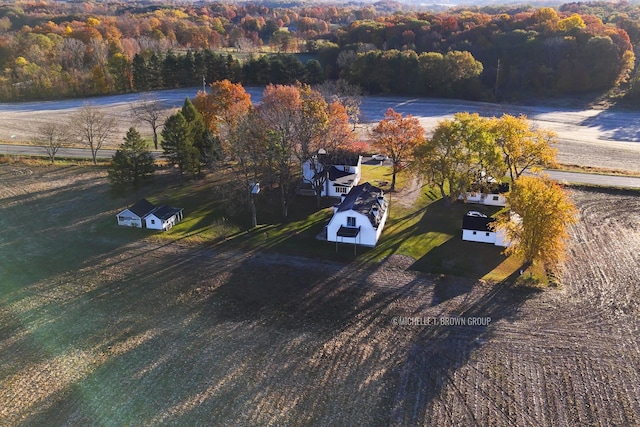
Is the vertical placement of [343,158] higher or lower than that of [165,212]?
higher

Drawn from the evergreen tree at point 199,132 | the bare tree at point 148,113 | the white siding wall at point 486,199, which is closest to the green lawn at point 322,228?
the white siding wall at point 486,199

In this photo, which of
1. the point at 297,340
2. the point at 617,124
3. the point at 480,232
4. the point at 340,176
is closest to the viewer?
the point at 297,340

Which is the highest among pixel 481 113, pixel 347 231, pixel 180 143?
pixel 481 113

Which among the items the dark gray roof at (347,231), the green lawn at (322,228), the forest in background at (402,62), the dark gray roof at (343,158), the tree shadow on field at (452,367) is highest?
the forest in background at (402,62)

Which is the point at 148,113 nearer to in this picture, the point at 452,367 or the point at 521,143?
the point at 521,143

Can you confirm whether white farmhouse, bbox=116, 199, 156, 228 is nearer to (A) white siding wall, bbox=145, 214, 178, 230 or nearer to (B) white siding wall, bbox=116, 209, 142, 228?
(B) white siding wall, bbox=116, 209, 142, 228

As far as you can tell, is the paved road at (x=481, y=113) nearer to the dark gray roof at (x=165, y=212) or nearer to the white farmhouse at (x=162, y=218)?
the dark gray roof at (x=165, y=212)

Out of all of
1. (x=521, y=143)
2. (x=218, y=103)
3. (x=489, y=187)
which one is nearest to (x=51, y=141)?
(x=218, y=103)
